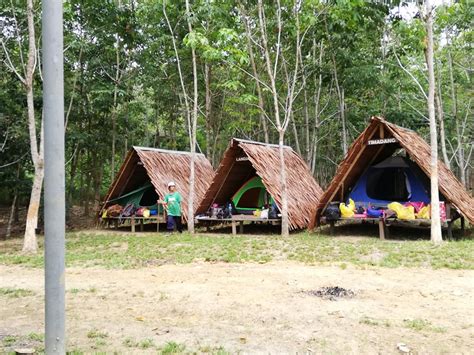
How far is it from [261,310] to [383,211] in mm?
6931

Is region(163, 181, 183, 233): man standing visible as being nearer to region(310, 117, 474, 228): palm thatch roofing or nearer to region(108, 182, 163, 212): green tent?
region(108, 182, 163, 212): green tent

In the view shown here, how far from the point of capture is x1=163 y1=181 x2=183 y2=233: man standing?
12.3 metres

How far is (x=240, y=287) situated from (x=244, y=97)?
7.01 metres

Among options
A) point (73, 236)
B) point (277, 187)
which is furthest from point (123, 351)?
point (73, 236)

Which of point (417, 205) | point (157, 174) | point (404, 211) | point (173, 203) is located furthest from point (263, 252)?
point (157, 174)

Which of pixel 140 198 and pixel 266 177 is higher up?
pixel 266 177

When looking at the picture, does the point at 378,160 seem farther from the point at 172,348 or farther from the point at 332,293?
the point at 172,348

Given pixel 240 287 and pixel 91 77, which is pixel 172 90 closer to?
pixel 91 77

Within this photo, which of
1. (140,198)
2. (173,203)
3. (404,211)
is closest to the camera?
(404,211)

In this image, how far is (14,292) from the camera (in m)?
5.79

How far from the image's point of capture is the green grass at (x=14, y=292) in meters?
5.62

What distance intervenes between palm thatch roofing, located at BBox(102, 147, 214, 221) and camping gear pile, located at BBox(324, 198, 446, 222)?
4.40 metres

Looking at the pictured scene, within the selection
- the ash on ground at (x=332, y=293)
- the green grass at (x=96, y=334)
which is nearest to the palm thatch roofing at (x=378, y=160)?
the ash on ground at (x=332, y=293)

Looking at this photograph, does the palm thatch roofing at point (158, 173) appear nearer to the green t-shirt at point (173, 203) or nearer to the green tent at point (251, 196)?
the green t-shirt at point (173, 203)
